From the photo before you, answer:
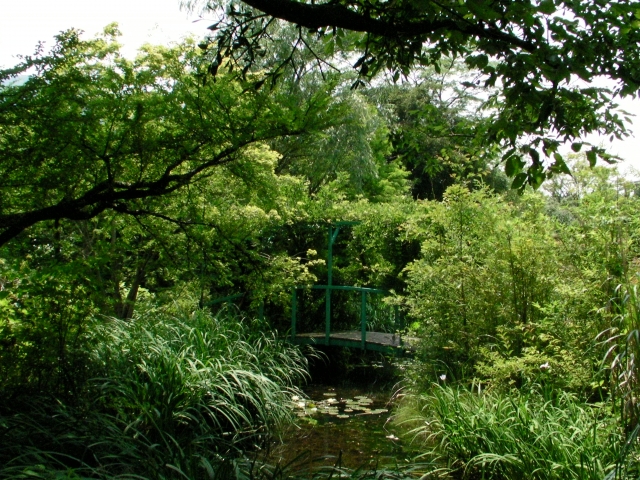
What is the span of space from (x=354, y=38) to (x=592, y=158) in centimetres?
179

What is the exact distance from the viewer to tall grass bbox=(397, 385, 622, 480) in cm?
362

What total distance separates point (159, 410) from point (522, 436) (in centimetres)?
256

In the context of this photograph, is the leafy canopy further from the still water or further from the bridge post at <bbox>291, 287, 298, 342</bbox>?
the bridge post at <bbox>291, 287, 298, 342</bbox>

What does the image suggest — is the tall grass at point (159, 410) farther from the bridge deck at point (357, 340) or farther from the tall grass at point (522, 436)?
the tall grass at point (522, 436)

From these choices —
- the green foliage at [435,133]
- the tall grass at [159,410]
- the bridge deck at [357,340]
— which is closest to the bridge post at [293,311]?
the bridge deck at [357,340]

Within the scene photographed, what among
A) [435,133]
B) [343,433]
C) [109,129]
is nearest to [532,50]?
[435,133]

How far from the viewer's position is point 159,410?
4414 millimetres

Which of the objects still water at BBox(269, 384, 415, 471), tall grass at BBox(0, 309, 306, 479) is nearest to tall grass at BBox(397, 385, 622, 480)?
still water at BBox(269, 384, 415, 471)

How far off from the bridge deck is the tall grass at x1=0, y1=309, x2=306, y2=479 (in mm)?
1383

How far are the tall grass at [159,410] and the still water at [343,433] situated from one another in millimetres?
288

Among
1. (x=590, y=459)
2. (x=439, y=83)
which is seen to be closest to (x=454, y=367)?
(x=590, y=459)

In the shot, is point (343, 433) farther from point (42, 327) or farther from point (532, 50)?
point (532, 50)

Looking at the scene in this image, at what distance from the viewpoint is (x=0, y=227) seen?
3424mm

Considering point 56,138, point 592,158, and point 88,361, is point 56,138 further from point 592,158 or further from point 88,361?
point 592,158
